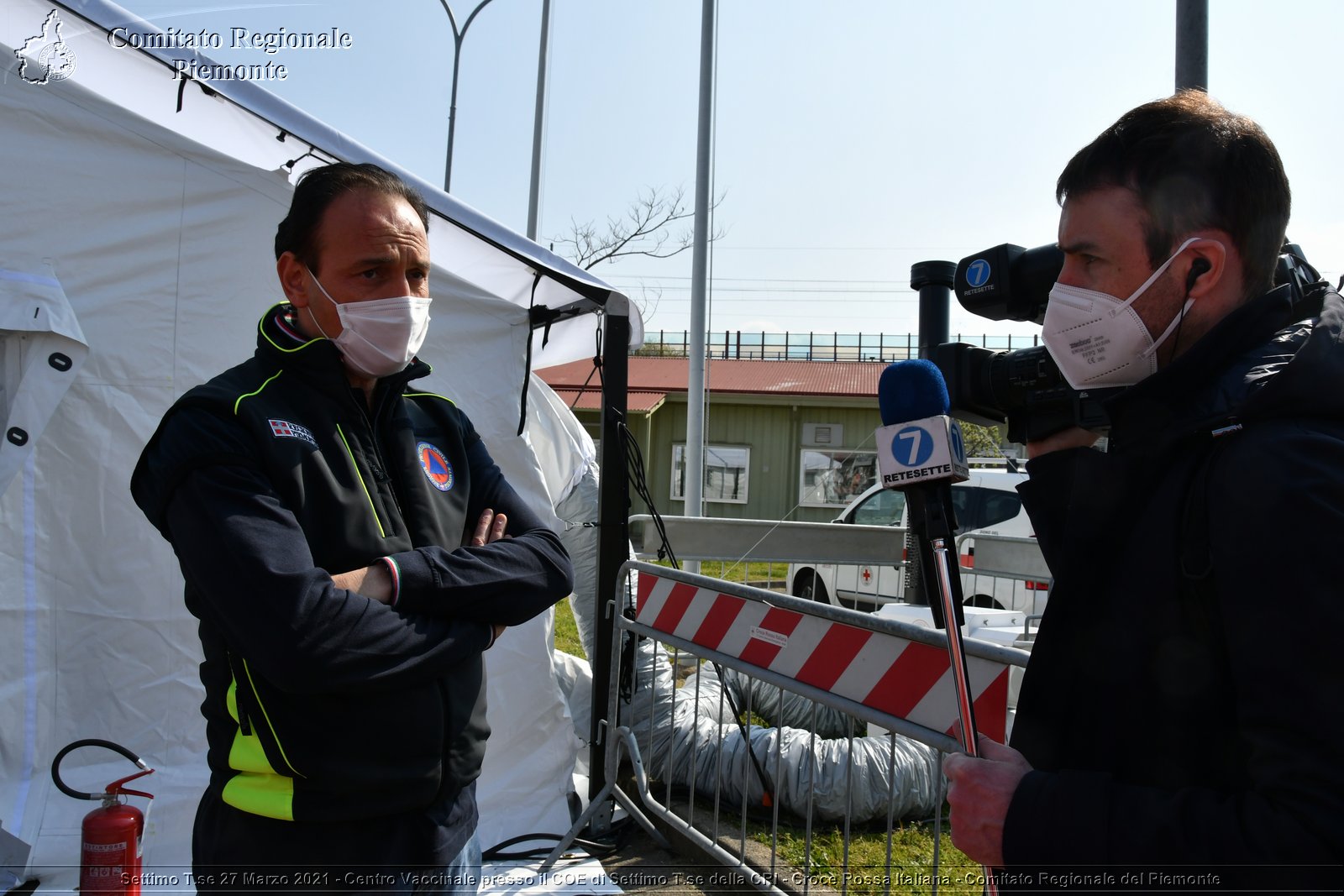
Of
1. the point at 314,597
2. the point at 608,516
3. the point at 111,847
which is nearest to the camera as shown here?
the point at 314,597

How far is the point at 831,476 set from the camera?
22.5 meters

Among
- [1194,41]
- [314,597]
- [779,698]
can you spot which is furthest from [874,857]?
[1194,41]

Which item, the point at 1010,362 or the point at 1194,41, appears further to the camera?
the point at 1194,41

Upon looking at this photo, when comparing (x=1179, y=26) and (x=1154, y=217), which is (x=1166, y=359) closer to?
(x=1154, y=217)

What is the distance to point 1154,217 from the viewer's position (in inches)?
47.9

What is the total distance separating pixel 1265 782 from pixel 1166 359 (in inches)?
24.4

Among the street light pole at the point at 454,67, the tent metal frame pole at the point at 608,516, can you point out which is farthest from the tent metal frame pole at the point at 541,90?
the tent metal frame pole at the point at 608,516

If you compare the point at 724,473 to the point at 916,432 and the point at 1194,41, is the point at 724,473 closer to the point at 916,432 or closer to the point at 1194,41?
the point at 1194,41

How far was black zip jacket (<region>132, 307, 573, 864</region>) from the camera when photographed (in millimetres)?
1474

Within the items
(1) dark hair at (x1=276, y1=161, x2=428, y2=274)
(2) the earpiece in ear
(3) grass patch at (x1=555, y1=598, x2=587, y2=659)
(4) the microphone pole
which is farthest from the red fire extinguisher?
(3) grass patch at (x1=555, y1=598, x2=587, y2=659)

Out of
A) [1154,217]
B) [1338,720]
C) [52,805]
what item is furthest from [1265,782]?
[52,805]

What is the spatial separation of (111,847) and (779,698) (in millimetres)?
2156

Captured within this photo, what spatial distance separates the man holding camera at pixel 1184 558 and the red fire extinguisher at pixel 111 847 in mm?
2607

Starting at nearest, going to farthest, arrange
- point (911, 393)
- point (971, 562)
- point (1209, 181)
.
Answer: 1. point (1209, 181)
2. point (911, 393)
3. point (971, 562)
